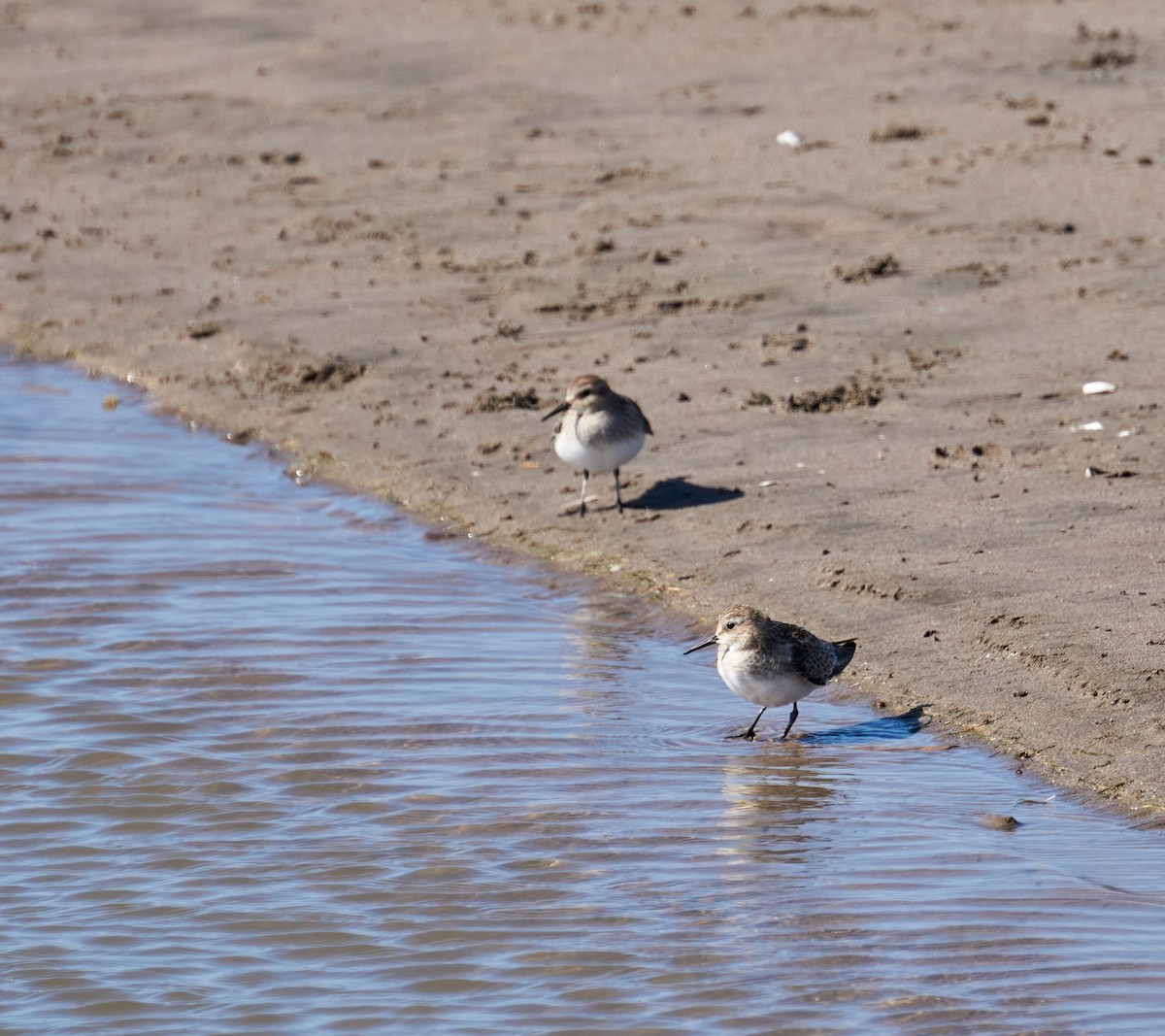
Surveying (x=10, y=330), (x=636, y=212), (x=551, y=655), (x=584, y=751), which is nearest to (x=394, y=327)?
(x=636, y=212)

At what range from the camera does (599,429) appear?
9.36 metres

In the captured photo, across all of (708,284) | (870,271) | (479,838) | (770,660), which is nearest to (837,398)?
(870,271)

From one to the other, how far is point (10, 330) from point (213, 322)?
166cm

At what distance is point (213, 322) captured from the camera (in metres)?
13.1

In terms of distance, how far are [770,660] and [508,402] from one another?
4.41 meters

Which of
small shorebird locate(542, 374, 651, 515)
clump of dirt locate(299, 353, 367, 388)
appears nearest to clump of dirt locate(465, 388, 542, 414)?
clump of dirt locate(299, 353, 367, 388)

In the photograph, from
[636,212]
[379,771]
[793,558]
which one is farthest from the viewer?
[636,212]

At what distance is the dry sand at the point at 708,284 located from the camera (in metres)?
8.42

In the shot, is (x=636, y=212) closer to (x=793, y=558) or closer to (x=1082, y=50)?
(x=1082, y=50)

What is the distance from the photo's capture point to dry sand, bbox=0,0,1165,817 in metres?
8.42

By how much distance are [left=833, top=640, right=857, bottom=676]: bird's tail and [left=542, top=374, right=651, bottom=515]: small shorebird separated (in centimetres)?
219

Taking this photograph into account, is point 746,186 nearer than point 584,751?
No

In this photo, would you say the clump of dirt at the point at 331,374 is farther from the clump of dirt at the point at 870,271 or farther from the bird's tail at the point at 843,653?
the bird's tail at the point at 843,653

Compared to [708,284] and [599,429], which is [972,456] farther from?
[708,284]
